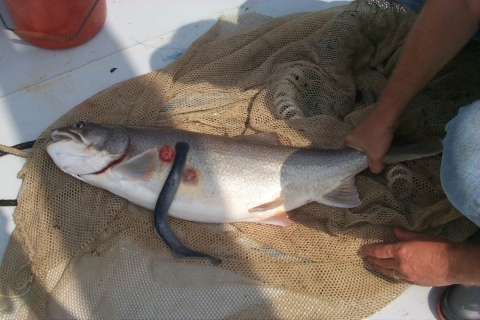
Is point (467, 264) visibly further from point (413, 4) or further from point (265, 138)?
point (413, 4)

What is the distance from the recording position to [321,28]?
11.1 feet

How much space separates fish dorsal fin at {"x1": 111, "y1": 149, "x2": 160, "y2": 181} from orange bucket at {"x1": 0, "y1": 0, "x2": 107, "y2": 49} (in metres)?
1.48

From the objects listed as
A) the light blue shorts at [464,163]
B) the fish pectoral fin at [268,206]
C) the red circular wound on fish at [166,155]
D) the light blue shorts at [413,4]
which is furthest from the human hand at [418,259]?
the light blue shorts at [413,4]

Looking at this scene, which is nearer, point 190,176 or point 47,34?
point 190,176

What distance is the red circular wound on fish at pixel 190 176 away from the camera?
8.57 ft

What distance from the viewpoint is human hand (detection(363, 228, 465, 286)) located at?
90.7 inches

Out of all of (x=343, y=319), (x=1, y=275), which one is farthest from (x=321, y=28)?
(x=1, y=275)

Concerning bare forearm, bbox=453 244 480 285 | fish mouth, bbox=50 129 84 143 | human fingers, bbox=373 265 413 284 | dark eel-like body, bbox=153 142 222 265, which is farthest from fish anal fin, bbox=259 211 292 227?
fish mouth, bbox=50 129 84 143

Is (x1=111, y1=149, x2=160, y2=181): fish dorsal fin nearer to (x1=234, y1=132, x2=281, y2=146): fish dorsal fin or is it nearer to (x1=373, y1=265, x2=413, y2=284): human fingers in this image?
(x1=234, y1=132, x2=281, y2=146): fish dorsal fin

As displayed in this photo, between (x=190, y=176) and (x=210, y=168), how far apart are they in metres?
0.14

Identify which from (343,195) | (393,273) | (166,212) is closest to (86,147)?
(166,212)

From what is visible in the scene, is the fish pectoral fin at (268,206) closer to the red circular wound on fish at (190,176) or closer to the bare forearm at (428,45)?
the red circular wound on fish at (190,176)

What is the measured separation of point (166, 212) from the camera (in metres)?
2.57

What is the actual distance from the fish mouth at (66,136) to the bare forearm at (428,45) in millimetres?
1984
